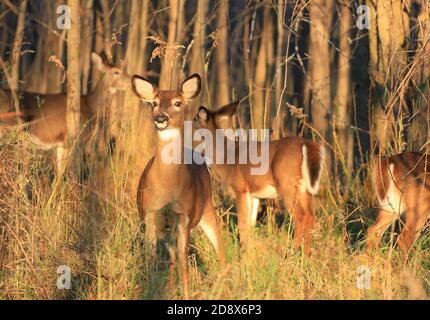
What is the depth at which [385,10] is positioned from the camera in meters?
8.76

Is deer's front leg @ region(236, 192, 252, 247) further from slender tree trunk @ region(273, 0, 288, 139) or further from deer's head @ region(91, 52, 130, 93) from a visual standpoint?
deer's head @ region(91, 52, 130, 93)

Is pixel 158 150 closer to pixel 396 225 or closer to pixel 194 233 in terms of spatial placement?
pixel 194 233

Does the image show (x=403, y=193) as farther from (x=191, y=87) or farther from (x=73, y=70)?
(x=73, y=70)

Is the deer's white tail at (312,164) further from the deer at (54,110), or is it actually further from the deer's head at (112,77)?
the deer's head at (112,77)

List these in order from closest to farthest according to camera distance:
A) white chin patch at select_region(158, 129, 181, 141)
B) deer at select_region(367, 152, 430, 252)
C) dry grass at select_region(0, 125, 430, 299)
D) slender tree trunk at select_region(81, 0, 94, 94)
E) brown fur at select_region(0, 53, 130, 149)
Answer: dry grass at select_region(0, 125, 430, 299), white chin patch at select_region(158, 129, 181, 141), deer at select_region(367, 152, 430, 252), brown fur at select_region(0, 53, 130, 149), slender tree trunk at select_region(81, 0, 94, 94)

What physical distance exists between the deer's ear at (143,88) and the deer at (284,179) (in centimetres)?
173

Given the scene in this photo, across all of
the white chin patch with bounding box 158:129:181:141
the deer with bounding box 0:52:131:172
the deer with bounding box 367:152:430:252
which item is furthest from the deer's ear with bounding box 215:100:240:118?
the white chin patch with bounding box 158:129:181:141

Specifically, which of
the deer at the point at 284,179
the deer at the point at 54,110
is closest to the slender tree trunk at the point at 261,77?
the deer at the point at 284,179

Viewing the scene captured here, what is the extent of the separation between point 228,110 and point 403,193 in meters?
2.63

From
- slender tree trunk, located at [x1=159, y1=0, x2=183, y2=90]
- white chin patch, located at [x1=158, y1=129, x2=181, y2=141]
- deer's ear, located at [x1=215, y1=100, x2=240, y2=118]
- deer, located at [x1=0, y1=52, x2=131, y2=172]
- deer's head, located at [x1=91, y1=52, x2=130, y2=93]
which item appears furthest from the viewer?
deer's head, located at [x1=91, y1=52, x2=130, y2=93]

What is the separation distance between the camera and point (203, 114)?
1012 centimetres

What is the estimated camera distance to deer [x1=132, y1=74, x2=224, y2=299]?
7090 mm

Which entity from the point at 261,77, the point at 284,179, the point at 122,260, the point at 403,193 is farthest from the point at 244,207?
the point at 122,260
